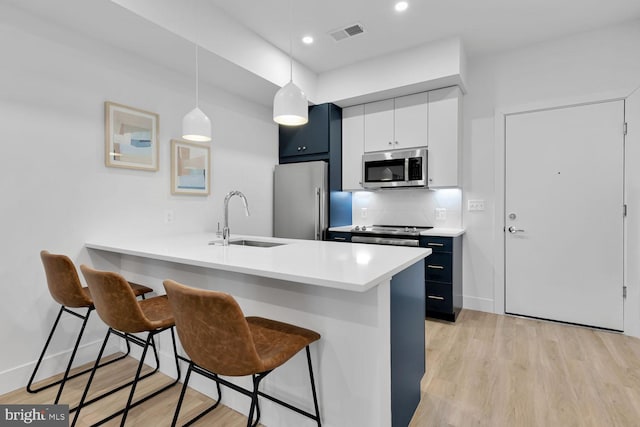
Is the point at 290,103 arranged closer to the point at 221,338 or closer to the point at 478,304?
the point at 221,338

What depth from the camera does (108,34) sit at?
234 centimetres

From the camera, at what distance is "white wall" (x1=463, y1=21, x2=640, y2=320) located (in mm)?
2869

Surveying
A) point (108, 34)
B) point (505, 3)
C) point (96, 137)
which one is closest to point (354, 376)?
point (96, 137)

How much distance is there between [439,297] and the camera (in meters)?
3.15

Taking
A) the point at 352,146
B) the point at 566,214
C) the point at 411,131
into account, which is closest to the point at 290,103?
the point at 411,131

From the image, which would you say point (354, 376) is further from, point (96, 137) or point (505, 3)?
point (505, 3)

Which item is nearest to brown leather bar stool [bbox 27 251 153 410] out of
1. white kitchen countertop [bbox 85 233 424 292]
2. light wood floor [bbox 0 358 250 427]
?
light wood floor [bbox 0 358 250 427]

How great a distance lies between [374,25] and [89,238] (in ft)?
9.41

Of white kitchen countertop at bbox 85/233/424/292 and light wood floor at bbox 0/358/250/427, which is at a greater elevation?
white kitchen countertop at bbox 85/233/424/292

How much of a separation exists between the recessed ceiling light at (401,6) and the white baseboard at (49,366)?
345 cm

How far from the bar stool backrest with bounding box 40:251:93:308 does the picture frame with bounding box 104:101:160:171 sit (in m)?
0.89

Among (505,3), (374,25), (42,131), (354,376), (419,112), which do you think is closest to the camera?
(354,376)

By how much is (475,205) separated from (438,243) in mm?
730
